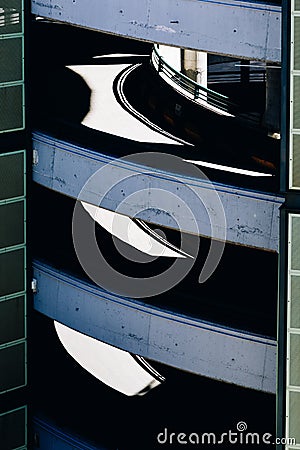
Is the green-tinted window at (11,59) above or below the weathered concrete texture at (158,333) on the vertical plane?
above

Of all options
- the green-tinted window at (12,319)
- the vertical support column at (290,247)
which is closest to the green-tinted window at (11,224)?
the green-tinted window at (12,319)

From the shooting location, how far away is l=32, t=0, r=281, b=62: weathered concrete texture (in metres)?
32.6

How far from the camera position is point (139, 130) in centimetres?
3934

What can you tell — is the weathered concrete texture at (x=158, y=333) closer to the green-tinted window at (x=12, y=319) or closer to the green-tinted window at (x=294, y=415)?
the green-tinted window at (x=12, y=319)

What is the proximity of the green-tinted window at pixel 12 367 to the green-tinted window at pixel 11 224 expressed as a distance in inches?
114

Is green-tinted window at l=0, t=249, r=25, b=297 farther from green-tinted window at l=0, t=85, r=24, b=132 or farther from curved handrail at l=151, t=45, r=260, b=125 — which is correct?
curved handrail at l=151, t=45, r=260, b=125

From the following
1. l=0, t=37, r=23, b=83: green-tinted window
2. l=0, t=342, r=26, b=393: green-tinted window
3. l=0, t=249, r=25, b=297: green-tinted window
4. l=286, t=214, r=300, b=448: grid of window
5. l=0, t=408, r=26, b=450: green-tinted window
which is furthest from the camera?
l=0, t=408, r=26, b=450: green-tinted window

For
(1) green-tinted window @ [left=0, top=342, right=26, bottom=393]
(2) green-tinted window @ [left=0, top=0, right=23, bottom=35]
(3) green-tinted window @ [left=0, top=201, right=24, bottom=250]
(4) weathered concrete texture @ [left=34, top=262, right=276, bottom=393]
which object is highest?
(2) green-tinted window @ [left=0, top=0, right=23, bottom=35]

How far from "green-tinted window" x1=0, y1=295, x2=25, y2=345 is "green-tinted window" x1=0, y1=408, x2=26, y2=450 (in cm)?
221

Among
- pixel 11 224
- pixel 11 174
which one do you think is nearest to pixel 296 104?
pixel 11 174

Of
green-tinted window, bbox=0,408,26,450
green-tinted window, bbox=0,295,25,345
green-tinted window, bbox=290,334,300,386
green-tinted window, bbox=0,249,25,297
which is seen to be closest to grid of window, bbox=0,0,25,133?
green-tinted window, bbox=0,249,25,297

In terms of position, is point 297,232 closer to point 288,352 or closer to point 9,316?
point 288,352

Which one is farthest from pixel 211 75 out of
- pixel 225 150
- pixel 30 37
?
pixel 30 37

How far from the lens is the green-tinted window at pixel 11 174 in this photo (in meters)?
37.9
